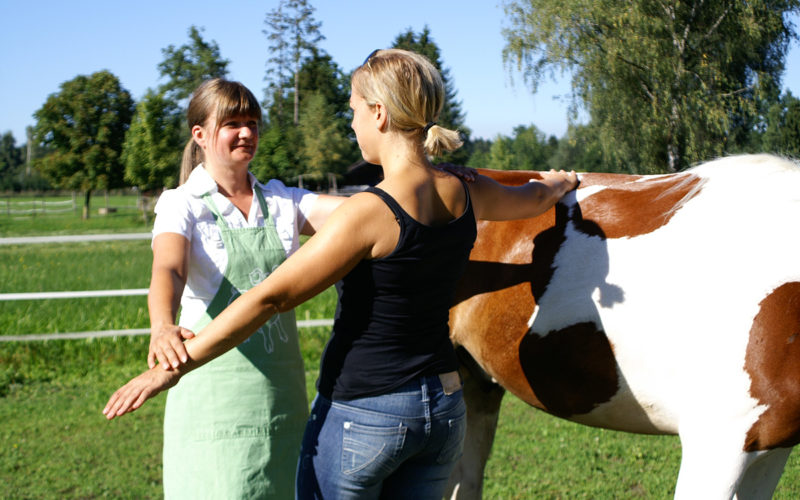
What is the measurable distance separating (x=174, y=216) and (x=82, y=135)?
2078 inches

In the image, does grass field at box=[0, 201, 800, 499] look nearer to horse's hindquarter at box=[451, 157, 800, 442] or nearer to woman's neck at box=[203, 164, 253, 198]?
horse's hindquarter at box=[451, 157, 800, 442]

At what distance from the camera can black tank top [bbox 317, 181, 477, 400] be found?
1.58m

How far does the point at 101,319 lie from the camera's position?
7.12m

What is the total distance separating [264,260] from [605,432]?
3.70m

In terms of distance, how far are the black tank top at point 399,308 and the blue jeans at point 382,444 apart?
0.13 ft

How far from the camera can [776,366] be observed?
2.06 m

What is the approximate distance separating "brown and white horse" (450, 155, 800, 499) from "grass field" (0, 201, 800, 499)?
0.80ft

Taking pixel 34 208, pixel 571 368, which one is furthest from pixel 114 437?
pixel 34 208

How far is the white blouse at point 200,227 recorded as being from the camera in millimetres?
2054

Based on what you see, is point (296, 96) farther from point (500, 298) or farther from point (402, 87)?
point (402, 87)

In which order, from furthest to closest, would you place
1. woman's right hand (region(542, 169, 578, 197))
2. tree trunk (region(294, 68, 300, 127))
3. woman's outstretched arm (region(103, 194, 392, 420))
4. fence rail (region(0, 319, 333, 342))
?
tree trunk (region(294, 68, 300, 127)), fence rail (region(0, 319, 333, 342)), woman's right hand (region(542, 169, 578, 197)), woman's outstretched arm (region(103, 194, 392, 420))

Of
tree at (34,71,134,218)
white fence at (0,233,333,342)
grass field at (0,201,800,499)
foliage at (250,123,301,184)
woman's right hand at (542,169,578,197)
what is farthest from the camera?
tree at (34,71,134,218)

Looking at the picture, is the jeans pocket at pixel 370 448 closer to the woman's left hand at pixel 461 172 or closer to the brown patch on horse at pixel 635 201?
the woman's left hand at pixel 461 172

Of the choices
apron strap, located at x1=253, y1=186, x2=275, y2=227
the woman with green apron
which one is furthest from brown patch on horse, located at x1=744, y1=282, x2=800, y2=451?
apron strap, located at x1=253, y1=186, x2=275, y2=227
